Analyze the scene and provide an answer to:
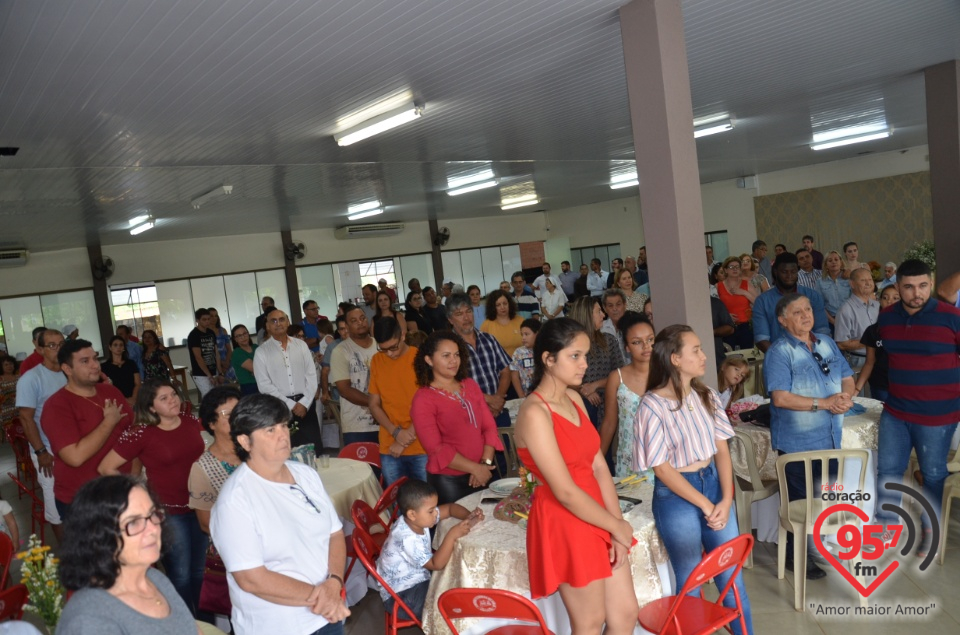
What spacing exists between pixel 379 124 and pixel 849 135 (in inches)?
334

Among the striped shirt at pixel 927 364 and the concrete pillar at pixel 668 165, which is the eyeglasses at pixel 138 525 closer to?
the concrete pillar at pixel 668 165

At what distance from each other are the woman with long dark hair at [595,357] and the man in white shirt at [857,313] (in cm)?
230

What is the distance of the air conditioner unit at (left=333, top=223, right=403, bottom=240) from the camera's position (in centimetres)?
1652

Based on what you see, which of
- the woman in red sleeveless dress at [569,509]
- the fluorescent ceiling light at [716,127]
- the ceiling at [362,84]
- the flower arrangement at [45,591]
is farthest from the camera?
the fluorescent ceiling light at [716,127]

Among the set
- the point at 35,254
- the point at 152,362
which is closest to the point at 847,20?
the point at 152,362

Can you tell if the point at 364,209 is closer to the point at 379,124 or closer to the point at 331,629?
the point at 379,124

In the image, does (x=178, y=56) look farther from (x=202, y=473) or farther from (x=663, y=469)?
(x=663, y=469)

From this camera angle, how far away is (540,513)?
2531 millimetres

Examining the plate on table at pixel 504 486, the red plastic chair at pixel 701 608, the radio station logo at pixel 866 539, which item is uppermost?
the plate on table at pixel 504 486

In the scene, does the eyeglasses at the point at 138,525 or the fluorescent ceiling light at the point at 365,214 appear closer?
the eyeglasses at the point at 138,525

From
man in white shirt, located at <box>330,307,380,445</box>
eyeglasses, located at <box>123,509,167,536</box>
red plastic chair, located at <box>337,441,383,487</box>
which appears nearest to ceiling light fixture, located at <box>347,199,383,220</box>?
man in white shirt, located at <box>330,307,380,445</box>

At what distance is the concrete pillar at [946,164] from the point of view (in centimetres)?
659

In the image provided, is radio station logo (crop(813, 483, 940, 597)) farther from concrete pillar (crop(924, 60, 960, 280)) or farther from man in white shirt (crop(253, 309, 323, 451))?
man in white shirt (crop(253, 309, 323, 451))

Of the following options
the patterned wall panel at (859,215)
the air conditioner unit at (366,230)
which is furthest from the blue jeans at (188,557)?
the patterned wall panel at (859,215)
